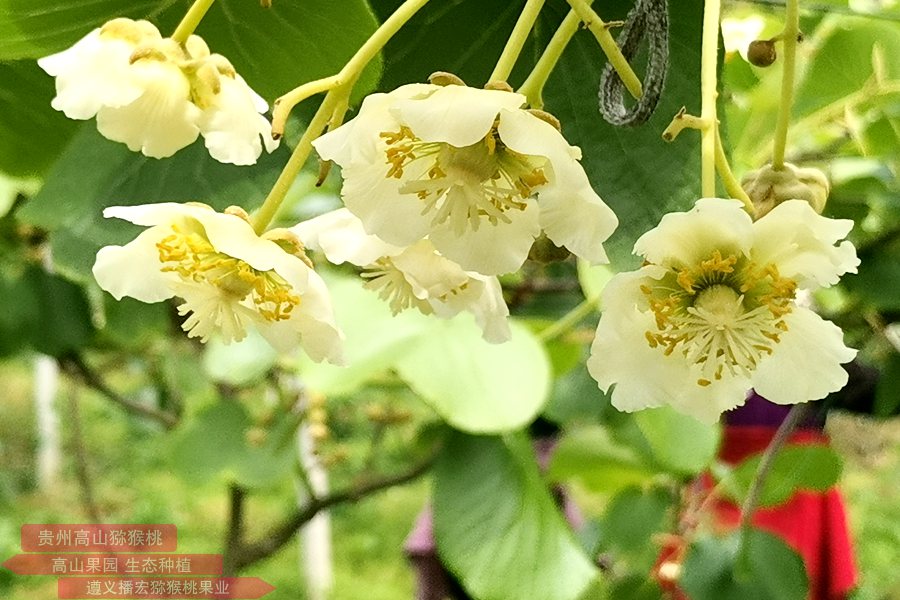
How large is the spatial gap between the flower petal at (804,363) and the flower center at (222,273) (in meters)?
0.14

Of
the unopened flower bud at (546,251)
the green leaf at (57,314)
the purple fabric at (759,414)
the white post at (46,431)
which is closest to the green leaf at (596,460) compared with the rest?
the purple fabric at (759,414)

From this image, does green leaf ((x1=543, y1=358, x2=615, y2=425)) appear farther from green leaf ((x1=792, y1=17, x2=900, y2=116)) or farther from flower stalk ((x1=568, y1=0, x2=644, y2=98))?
flower stalk ((x1=568, y1=0, x2=644, y2=98))

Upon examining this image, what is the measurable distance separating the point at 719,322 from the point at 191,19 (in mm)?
168

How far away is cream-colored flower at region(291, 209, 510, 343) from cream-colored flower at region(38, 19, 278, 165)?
41 millimetres

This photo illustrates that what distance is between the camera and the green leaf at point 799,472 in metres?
0.74

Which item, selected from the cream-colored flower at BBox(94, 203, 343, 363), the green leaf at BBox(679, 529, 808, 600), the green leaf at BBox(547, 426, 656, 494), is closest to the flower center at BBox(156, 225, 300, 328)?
the cream-colored flower at BBox(94, 203, 343, 363)

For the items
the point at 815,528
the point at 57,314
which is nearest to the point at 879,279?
the point at 815,528

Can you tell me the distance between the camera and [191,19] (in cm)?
27

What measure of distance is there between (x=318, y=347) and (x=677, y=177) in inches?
5.4

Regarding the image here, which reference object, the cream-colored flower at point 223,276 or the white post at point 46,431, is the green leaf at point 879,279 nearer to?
the cream-colored flower at point 223,276

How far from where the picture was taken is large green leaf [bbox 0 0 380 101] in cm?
33

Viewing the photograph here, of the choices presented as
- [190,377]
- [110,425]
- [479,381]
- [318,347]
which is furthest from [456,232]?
[110,425]

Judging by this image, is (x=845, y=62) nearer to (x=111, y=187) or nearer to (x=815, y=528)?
(x=111, y=187)

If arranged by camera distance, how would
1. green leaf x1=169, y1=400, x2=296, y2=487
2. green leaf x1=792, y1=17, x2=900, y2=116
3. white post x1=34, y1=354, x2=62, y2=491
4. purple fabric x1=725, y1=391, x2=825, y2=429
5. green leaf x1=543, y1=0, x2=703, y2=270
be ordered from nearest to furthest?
green leaf x1=543, y1=0, x2=703, y2=270 < green leaf x1=792, y1=17, x2=900, y2=116 < green leaf x1=169, y1=400, x2=296, y2=487 < purple fabric x1=725, y1=391, x2=825, y2=429 < white post x1=34, y1=354, x2=62, y2=491
